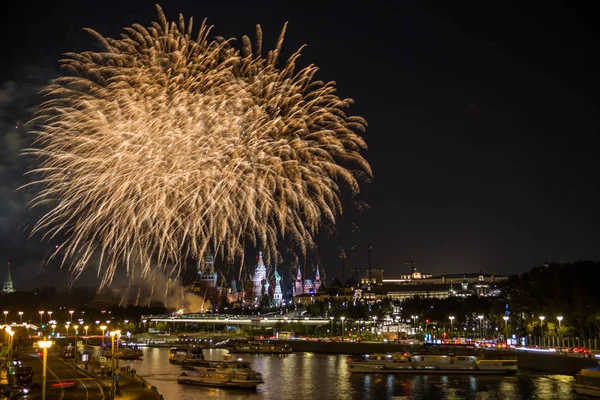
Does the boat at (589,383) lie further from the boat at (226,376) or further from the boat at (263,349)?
the boat at (263,349)

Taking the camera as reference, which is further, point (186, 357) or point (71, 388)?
point (186, 357)

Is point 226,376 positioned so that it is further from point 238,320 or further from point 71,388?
point 238,320

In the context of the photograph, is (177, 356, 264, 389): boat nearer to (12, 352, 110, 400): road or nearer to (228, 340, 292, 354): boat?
(12, 352, 110, 400): road

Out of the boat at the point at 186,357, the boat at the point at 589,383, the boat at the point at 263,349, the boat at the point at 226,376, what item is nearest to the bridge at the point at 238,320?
the boat at the point at 263,349

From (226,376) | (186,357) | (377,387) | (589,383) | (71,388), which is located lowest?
(377,387)

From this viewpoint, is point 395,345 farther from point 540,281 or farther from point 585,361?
point 585,361

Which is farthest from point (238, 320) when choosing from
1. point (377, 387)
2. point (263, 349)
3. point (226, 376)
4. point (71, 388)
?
point (71, 388)
